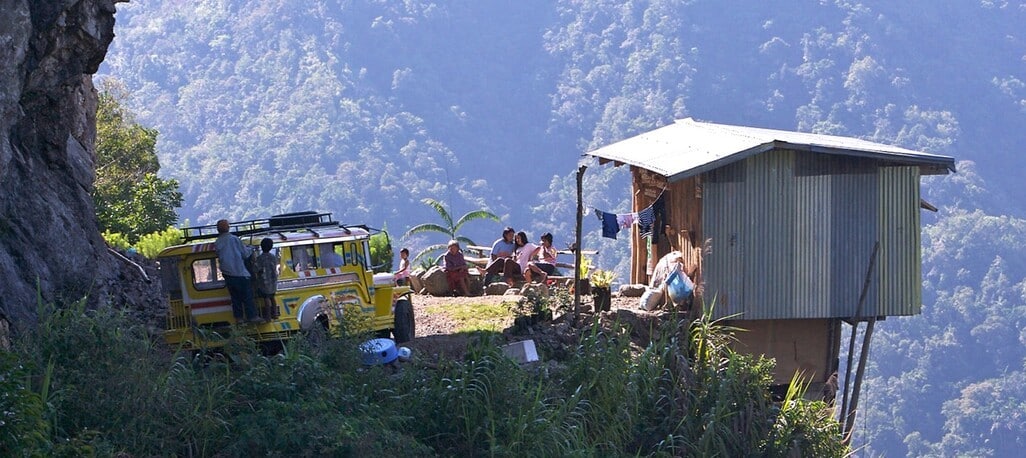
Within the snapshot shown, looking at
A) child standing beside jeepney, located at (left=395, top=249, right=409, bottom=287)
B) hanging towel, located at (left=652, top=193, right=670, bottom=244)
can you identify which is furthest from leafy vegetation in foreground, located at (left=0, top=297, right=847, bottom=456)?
child standing beside jeepney, located at (left=395, top=249, right=409, bottom=287)

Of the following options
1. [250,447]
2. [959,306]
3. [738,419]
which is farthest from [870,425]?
[250,447]

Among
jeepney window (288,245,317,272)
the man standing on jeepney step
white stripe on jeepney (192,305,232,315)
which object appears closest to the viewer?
the man standing on jeepney step

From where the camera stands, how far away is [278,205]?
234 feet

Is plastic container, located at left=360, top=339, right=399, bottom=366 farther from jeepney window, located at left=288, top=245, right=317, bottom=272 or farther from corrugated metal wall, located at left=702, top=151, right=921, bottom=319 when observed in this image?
corrugated metal wall, located at left=702, top=151, right=921, bottom=319

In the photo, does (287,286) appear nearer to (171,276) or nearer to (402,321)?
(171,276)

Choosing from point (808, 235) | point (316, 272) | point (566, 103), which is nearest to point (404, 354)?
point (316, 272)

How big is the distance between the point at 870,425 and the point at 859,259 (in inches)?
1431

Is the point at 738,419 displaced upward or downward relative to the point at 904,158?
downward

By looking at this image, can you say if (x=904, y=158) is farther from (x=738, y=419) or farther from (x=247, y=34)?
(x=247, y=34)

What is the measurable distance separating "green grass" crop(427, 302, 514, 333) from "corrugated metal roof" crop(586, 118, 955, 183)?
2781mm

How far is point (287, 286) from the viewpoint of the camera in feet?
48.1

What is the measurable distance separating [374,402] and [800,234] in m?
7.53

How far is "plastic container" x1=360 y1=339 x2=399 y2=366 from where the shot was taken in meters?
14.0

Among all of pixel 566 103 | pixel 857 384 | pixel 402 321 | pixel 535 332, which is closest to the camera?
pixel 402 321
